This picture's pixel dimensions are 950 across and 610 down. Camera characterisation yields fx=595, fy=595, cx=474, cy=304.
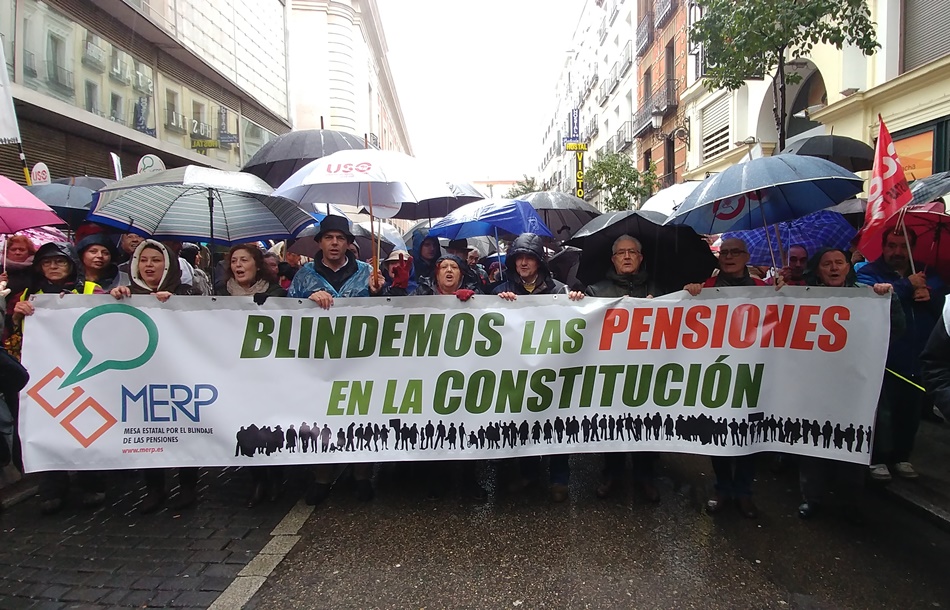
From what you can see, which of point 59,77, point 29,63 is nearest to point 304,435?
point 29,63

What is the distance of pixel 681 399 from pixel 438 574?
184 centimetres

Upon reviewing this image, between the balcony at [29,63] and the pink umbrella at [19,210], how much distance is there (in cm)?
828

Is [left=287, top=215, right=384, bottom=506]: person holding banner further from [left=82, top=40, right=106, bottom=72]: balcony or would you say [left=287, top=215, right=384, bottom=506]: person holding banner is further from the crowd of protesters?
[left=82, top=40, right=106, bottom=72]: balcony

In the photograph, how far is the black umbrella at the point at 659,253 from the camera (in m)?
4.45

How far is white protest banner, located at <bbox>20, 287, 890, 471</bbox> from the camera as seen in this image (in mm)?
3648

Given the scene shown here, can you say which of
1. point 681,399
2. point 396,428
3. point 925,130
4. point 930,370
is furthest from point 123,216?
point 925,130

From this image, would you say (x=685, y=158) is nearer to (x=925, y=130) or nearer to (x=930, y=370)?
(x=925, y=130)

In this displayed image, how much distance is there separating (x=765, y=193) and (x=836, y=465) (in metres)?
2.06

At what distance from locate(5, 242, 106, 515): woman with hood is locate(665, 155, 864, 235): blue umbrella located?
399 cm

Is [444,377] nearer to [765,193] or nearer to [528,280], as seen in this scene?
[528,280]

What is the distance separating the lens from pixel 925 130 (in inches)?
376

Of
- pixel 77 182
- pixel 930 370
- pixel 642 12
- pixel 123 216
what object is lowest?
pixel 930 370

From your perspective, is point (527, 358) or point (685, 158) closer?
point (527, 358)

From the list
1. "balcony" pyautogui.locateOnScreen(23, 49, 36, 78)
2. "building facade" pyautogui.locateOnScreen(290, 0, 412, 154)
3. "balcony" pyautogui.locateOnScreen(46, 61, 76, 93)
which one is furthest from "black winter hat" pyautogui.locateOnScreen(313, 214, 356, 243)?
"building facade" pyautogui.locateOnScreen(290, 0, 412, 154)
